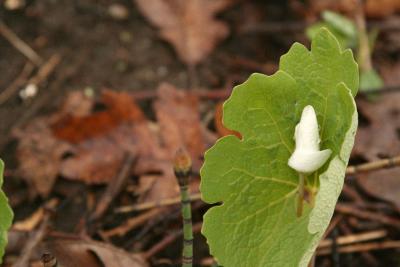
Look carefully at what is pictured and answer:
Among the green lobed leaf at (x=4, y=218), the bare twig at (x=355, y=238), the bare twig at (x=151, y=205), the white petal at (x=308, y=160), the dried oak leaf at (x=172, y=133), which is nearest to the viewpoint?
the white petal at (x=308, y=160)

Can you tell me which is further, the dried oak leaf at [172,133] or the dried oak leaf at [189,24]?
the dried oak leaf at [189,24]

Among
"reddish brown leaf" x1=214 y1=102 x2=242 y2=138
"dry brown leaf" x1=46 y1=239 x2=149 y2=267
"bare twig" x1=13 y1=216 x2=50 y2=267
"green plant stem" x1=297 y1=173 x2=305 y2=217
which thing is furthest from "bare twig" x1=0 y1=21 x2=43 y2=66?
"green plant stem" x1=297 y1=173 x2=305 y2=217

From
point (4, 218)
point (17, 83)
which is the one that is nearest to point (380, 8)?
point (17, 83)

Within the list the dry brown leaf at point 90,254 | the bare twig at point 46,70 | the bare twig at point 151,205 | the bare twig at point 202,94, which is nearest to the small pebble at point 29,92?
the bare twig at point 46,70

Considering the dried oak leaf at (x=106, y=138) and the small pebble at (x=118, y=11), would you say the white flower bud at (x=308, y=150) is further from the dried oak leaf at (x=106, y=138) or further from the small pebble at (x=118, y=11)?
the small pebble at (x=118, y=11)

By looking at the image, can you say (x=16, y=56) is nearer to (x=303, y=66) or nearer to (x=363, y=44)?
(x=363, y=44)

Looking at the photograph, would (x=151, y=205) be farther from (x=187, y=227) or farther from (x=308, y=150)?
(x=308, y=150)
